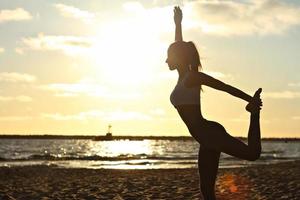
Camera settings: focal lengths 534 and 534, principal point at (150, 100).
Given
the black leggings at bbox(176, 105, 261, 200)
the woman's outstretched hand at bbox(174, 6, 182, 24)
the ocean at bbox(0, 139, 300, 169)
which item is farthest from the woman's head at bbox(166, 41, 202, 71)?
the ocean at bbox(0, 139, 300, 169)

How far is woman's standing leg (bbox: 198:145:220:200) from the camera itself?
5227 millimetres

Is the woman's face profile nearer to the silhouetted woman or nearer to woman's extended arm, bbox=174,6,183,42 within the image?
the silhouetted woman

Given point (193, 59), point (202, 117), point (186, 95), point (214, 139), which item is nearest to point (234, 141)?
point (214, 139)

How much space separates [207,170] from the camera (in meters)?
5.27

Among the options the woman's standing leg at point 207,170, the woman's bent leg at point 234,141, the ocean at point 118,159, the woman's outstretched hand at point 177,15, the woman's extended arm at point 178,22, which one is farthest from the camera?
the ocean at point 118,159

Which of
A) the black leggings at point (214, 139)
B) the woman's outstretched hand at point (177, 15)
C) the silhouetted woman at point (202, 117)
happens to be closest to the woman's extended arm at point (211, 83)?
the silhouetted woman at point (202, 117)

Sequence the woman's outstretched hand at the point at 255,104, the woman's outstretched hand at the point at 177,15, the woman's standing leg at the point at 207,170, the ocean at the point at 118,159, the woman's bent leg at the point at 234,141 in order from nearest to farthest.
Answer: the woman's bent leg at the point at 234,141 < the woman's outstretched hand at the point at 255,104 < the woman's standing leg at the point at 207,170 < the woman's outstretched hand at the point at 177,15 < the ocean at the point at 118,159

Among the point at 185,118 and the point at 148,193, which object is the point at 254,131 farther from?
the point at 148,193

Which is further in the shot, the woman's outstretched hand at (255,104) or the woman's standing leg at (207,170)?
the woman's standing leg at (207,170)

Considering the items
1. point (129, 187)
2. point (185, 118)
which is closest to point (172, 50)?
point (185, 118)

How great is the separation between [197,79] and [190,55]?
0.37 metres

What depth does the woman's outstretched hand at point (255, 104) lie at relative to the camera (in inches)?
196

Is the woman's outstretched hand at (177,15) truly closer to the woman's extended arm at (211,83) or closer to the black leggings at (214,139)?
the woman's extended arm at (211,83)

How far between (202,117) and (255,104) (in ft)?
1.67
